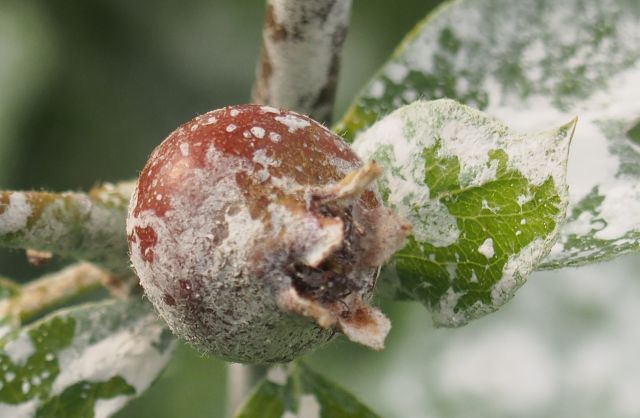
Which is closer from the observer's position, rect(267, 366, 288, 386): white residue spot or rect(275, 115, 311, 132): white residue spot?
rect(275, 115, 311, 132): white residue spot

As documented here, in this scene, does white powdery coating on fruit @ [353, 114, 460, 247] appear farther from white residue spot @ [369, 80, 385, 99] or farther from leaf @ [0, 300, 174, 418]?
leaf @ [0, 300, 174, 418]

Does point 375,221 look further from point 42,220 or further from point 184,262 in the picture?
point 42,220

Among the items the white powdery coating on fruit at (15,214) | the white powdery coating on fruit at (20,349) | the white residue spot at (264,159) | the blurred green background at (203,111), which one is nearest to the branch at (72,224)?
the white powdery coating on fruit at (15,214)

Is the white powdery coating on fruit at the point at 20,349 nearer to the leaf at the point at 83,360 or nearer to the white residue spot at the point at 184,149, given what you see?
the leaf at the point at 83,360

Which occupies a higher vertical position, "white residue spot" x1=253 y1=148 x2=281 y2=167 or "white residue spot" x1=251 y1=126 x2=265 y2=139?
"white residue spot" x1=251 y1=126 x2=265 y2=139

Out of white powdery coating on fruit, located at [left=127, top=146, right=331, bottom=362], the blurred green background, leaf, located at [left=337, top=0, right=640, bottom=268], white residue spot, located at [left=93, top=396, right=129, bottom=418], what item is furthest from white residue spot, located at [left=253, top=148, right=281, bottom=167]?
the blurred green background

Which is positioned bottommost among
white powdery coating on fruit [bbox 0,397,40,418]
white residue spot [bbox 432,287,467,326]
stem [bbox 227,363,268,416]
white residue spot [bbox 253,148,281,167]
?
white powdery coating on fruit [bbox 0,397,40,418]
